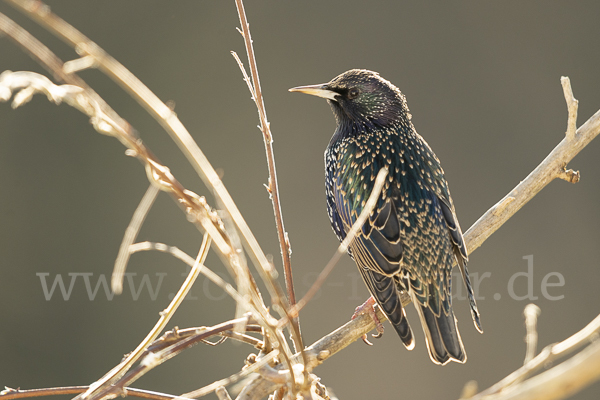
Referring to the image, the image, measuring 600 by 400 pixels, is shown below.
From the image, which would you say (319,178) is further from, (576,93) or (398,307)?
(398,307)

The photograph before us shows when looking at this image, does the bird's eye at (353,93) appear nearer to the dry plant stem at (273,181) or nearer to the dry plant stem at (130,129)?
the dry plant stem at (273,181)

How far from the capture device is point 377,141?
207cm

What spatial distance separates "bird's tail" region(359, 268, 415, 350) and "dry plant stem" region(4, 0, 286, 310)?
3.64 ft

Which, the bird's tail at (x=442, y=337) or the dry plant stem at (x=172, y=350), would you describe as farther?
the bird's tail at (x=442, y=337)

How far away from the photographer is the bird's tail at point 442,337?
1.63m

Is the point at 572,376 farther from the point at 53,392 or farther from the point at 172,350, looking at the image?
the point at 53,392

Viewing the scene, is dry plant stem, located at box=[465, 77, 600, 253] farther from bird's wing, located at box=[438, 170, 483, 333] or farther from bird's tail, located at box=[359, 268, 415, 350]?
bird's tail, located at box=[359, 268, 415, 350]

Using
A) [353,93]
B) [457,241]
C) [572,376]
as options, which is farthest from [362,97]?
[572,376]

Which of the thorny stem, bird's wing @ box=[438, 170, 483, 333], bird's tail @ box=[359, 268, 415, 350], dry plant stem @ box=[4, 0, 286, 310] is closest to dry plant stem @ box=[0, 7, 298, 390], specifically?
dry plant stem @ box=[4, 0, 286, 310]

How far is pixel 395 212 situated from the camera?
1.88 meters

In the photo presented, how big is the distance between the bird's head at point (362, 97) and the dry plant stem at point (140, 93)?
1.56m

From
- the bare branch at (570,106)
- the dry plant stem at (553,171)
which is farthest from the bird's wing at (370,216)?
the bare branch at (570,106)

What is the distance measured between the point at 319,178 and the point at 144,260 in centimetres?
131

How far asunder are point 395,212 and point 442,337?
1.37ft
